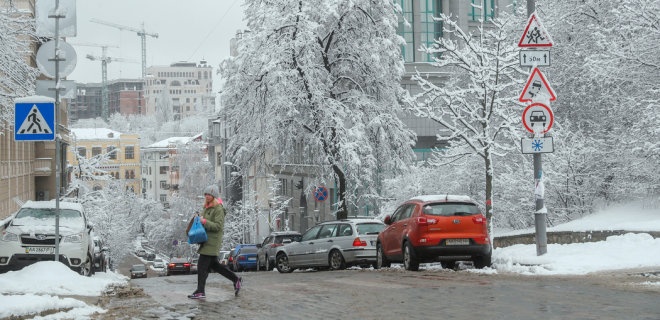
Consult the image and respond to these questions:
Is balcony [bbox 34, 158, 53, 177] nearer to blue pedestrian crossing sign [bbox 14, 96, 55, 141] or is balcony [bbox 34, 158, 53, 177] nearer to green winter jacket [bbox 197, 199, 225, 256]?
blue pedestrian crossing sign [bbox 14, 96, 55, 141]

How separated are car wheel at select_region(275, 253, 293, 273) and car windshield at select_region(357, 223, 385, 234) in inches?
139

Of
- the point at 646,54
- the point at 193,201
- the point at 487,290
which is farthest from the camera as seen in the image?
the point at 193,201

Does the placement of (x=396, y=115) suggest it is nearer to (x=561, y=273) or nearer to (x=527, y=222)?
(x=527, y=222)

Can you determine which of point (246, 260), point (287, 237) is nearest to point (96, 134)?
point (246, 260)

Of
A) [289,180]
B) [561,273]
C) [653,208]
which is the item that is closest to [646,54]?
[653,208]

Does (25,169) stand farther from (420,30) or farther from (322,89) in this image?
(420,30)

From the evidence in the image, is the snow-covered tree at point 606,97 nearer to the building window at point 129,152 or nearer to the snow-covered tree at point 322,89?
the snow-covered tree at point 322,89

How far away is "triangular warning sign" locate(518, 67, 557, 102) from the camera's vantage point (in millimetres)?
18562

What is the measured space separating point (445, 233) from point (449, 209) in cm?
56

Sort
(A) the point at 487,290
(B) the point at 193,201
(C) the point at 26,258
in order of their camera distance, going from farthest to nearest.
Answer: (B) the point at 193,201 → (C) the point at 26,258 → (A) the point at 487,290

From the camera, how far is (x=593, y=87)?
33.3 m

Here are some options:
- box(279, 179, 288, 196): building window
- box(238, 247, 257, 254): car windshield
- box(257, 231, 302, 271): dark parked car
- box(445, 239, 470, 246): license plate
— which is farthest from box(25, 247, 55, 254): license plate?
box(279, 179, 288, 196): building window

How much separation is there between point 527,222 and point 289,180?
42396mm

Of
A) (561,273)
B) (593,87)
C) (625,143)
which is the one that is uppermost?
(593,87)
